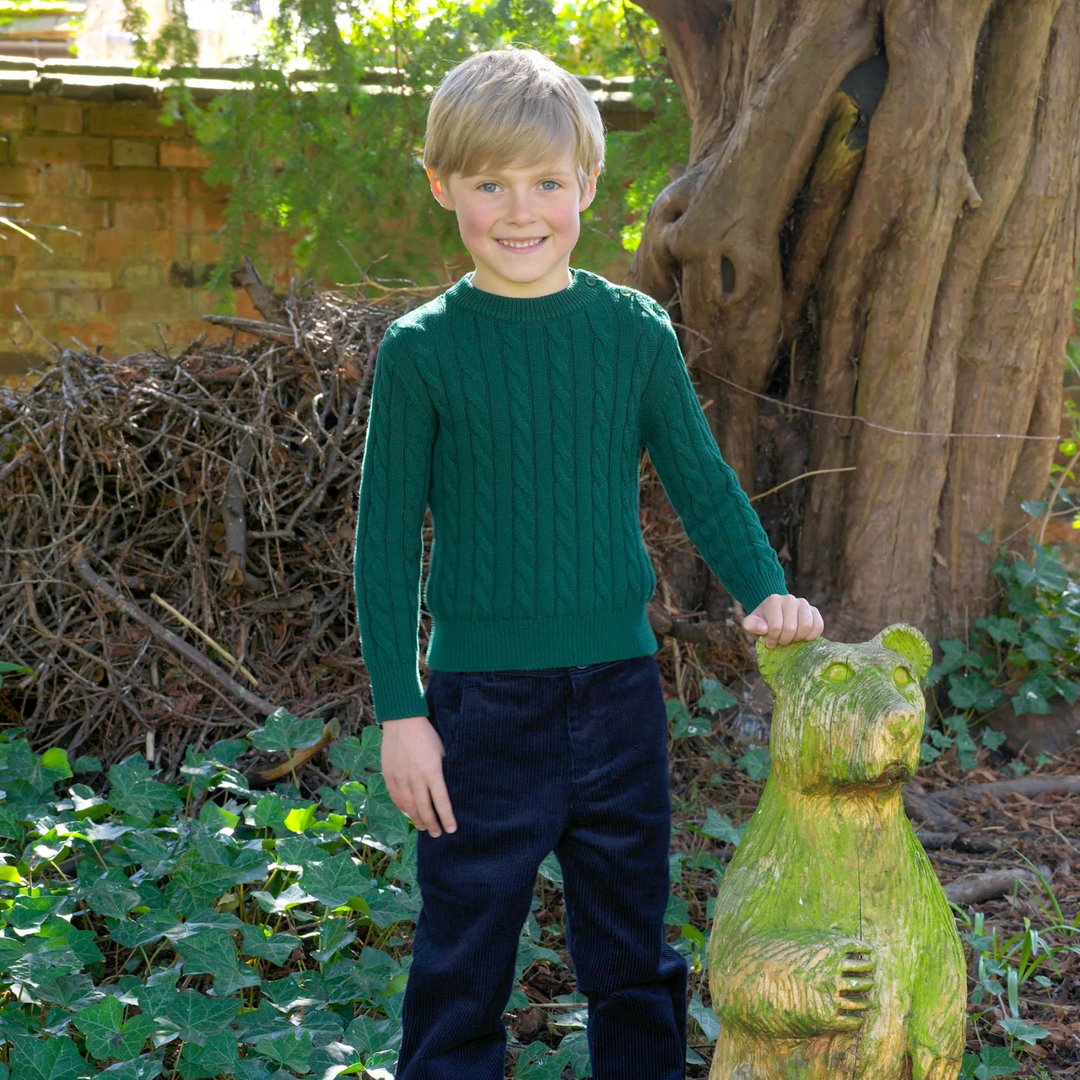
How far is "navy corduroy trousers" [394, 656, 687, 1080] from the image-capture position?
5.53 feet

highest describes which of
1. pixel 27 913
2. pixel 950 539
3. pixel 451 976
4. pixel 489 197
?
pixel 489 197

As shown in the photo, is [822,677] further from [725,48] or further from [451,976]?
[725,48]

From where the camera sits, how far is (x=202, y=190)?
7.82 metres

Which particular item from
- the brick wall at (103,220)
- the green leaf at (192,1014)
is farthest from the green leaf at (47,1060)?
the brick wall at (103,220)

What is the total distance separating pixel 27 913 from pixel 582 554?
129 cm

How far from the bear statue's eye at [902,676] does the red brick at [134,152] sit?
745 cm

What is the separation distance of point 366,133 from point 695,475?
4132mm

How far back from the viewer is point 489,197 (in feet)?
5.30

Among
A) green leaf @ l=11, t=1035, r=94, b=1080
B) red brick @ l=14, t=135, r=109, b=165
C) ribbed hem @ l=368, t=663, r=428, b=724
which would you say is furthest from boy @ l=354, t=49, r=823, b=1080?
red brick @ l=14, t=135, r=109, b=165

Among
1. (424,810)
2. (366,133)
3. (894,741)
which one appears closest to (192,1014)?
(424,810)

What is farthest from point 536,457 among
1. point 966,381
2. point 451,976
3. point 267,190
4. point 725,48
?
point 267,190

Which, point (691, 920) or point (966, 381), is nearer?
point (691, 920)

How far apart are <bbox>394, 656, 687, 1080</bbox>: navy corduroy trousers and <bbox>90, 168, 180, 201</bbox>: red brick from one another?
700 centimetres

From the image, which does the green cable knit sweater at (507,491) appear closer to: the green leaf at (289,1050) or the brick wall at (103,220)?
the green leaf at (289,1050)
